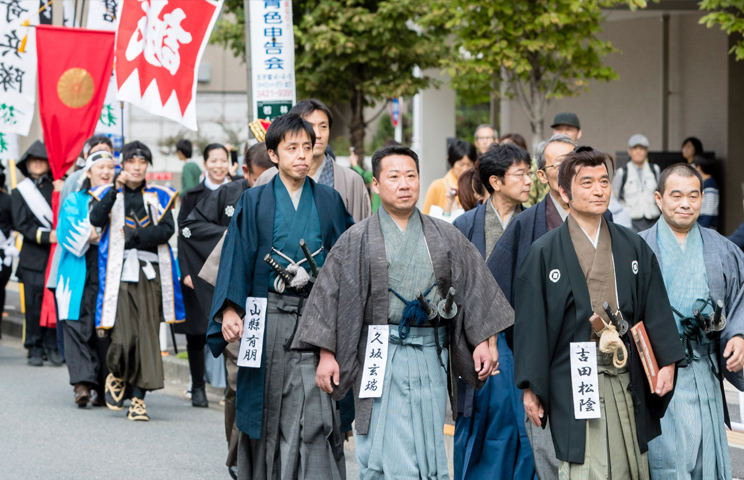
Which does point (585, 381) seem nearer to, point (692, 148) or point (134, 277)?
point (134, 277)

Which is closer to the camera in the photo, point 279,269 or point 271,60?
point 279,269

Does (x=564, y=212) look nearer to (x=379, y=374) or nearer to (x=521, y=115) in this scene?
(x=379, y=374)

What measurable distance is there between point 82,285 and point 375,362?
4.57 meters

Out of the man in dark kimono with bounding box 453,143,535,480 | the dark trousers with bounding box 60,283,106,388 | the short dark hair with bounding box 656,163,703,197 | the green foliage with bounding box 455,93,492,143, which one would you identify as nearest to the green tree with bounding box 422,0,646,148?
the dark trousers with bounding box 60,283,106,388

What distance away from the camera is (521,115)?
60.7 ft

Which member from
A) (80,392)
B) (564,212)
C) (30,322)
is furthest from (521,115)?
(564,212)

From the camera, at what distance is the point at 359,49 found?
1452cm

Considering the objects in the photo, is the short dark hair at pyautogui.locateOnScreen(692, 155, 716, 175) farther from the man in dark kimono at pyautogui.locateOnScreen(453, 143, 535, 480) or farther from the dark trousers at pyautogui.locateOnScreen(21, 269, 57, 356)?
the dark trousers at pyautogui.locateOnScreen(21, 269, 57, 356)

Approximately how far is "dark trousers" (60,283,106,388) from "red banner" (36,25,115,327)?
3.78 feet

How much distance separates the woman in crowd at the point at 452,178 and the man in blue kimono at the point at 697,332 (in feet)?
12.7

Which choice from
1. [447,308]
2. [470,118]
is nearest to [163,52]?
[447,308]

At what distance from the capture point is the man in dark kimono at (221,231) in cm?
575

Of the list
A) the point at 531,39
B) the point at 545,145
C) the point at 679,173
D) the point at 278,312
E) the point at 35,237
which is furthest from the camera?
the point at 531,39

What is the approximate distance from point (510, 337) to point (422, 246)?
920 mm
